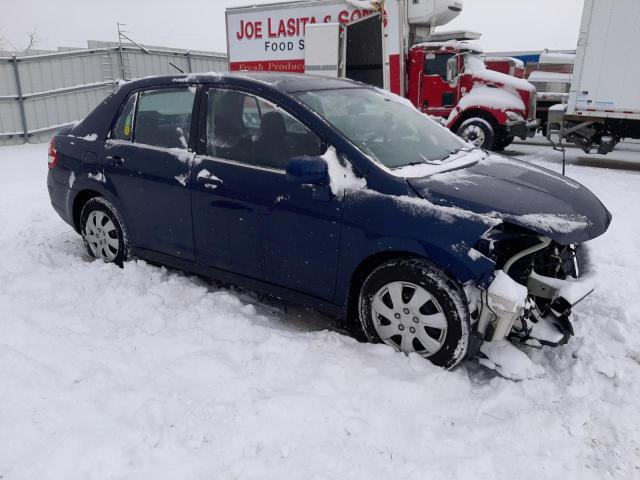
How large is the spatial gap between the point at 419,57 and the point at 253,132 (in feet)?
28.2

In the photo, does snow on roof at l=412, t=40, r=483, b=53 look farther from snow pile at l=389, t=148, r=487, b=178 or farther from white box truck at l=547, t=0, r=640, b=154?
snow pile at l=389, t=148, r=487, b=178

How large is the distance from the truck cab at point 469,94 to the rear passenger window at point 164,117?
323 inches

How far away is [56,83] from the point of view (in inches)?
509

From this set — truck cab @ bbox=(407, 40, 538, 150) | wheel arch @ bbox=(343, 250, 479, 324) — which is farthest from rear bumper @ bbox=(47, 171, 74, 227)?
truck cab @ bbox=(407, 40, 538, 150)

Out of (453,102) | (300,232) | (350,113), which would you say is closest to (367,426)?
(300,232)

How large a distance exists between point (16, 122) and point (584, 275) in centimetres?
1290

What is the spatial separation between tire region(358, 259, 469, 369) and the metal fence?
38.2ft

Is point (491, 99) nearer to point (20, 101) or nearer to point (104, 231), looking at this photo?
point (104, 231)

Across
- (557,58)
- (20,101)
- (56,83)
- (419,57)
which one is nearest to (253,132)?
(419,57)

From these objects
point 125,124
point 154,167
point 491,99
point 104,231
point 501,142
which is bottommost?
point 501,142

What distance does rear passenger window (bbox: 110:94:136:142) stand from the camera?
432 cm

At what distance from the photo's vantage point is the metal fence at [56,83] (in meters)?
12.2

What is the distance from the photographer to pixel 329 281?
3.33 m

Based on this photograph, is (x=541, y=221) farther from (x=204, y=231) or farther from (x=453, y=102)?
(x=453, y=102)
